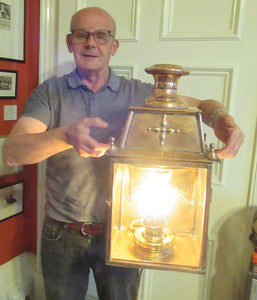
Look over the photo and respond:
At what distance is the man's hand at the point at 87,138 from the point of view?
2.62 feet

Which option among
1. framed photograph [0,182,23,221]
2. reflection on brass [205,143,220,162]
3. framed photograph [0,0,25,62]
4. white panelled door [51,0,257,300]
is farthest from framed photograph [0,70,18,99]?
reflection on brass [205,143,220,162]

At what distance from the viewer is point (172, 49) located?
55.7 inches

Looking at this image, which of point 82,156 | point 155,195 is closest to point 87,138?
point 155,195

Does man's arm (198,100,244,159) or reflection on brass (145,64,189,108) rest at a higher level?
reflection on brass (145,64,189,108)

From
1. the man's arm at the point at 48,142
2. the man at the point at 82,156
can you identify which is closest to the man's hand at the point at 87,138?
the man's arm at the point at 48,142

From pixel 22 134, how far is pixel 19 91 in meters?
0.75

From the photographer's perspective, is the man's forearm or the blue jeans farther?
the blue jeans

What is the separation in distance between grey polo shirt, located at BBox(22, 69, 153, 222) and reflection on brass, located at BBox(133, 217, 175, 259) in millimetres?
325

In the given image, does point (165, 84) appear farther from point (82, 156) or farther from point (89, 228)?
point (89, 228)

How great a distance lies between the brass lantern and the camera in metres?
0.79

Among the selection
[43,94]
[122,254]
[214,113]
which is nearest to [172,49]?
[214,113]

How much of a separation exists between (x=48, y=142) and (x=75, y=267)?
0.68 metres

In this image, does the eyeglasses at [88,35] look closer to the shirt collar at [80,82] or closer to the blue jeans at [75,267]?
the shirt collar at [80,82]

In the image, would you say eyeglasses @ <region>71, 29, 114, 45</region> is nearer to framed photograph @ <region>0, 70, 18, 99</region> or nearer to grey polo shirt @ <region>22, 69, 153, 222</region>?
grey polo shirt @ <region>22, 69, 153, 222</region>
